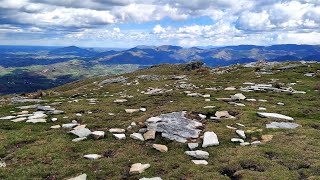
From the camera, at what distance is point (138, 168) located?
56.1 feet

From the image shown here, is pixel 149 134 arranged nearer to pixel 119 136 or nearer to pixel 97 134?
pixel 119 136

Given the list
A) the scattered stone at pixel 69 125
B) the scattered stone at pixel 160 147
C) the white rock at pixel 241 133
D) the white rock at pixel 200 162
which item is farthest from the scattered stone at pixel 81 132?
the white rock at pixel 241 133

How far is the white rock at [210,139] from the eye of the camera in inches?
814

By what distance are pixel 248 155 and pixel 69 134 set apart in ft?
40.7

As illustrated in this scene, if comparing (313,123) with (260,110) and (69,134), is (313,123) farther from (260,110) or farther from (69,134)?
(69,134)

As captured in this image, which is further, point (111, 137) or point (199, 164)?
point (111, 137)

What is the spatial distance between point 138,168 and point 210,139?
6.20 m

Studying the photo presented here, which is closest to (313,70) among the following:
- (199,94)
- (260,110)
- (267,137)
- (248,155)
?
(199,94)

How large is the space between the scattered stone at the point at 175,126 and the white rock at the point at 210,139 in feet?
2.52

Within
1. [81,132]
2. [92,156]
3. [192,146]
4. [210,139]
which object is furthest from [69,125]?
[210,139]

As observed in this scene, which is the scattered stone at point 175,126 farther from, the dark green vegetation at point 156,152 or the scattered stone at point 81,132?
the scattered stone at point 81,132

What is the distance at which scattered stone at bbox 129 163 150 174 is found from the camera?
16.8 m

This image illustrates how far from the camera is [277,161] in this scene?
58.4ft

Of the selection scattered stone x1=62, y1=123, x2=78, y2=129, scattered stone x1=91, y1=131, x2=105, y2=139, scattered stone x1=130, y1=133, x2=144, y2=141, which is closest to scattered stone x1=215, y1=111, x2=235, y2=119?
scattered stone x1=130, y1=133, x2=144, y2=141
